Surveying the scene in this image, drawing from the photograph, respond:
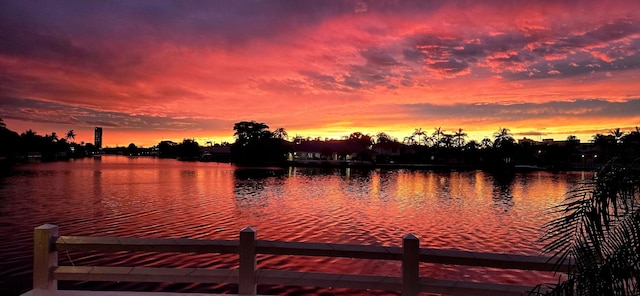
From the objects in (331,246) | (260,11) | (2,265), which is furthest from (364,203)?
(331,246)

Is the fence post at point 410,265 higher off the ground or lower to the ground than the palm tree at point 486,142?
lower

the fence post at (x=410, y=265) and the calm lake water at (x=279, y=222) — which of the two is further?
the calm lake water at (x=279, y=222)

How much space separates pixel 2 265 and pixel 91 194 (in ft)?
75.7

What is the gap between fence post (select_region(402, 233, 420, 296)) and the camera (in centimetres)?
504

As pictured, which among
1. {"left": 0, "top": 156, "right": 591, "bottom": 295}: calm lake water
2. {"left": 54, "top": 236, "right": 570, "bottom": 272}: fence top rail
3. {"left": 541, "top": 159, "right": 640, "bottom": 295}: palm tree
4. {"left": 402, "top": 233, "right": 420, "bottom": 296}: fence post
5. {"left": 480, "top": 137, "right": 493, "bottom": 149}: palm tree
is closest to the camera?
{"left": 541, "top": 159, "right": 640, "bottom": 295}: palm tree

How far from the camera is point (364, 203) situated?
1221 inches

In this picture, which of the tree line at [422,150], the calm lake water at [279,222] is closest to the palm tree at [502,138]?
the tree line at [422,150]

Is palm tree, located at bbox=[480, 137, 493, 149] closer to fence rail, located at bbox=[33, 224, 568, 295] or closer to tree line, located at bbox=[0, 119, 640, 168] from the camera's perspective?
tree line, located at bbox=[0, 119, 640, 168]

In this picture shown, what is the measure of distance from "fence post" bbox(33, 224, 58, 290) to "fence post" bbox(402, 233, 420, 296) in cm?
467

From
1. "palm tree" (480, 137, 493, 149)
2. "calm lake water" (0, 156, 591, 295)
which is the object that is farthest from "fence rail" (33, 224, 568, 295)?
"palm tree" (480, 137, 493, 149)

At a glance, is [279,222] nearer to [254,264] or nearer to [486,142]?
[254,264]

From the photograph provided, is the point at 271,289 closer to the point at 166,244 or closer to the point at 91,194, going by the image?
the point at 166,244

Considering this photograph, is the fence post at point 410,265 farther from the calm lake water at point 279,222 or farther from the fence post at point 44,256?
the calm lake water at point 279,222

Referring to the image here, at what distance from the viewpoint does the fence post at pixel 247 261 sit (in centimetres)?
528
